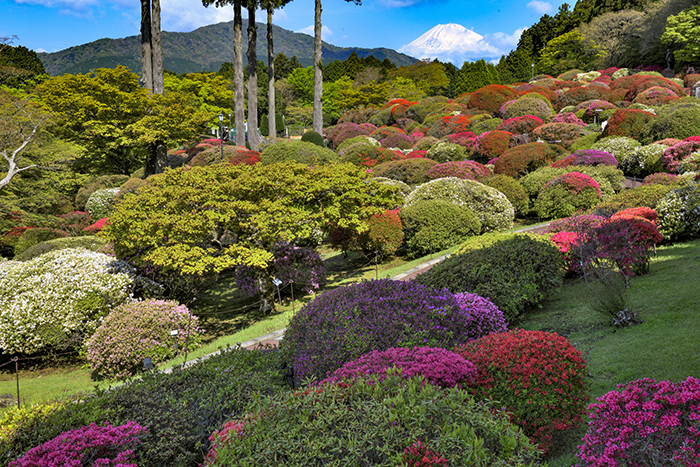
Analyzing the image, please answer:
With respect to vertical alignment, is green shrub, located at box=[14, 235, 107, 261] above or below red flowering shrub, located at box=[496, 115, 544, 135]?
below

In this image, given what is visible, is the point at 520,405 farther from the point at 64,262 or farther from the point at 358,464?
the point at 64,262

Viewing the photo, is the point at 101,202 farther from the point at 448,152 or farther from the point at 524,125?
the point at 524,125

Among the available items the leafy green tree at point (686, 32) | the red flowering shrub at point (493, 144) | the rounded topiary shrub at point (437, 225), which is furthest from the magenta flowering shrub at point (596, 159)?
the leafy green tree at point (686, 32)

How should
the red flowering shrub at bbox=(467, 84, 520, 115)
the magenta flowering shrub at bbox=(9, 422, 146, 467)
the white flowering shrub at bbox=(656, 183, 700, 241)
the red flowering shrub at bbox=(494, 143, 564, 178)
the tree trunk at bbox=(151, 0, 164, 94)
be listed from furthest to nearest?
1. the red flowering shrub at bbox=(467, 84, 520, 115)
2. the tree trunk at bbox=(151, 0, 164, 94)
3. the red flowering shrub at bbox=(494, 143, 564, 178)
4. the white flowering shrub at bbox=(656, 183, 700, 241)
5. the magenta flowering shrub at bbox=(9, 422, 146, 467)

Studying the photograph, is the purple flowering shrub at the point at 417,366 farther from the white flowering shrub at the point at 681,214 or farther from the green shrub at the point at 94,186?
the green shrub at the point at 94,186

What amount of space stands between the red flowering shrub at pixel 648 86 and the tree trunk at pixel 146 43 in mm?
37913

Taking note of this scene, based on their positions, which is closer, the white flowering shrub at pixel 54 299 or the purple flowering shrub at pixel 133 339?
the purple flowering shrub at pixel 133 339

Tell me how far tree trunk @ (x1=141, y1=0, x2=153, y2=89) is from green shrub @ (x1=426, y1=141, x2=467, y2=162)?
63.5ft

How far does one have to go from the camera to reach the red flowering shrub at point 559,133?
2572cm

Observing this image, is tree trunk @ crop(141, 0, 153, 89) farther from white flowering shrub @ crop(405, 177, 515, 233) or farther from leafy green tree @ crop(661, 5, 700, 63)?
leafy green tree @ crop(661, 5, 700, 63)

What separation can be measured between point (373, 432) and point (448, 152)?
25450 mm

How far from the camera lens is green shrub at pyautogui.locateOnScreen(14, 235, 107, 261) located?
14.3 meters

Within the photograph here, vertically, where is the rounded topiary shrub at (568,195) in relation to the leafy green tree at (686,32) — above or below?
below

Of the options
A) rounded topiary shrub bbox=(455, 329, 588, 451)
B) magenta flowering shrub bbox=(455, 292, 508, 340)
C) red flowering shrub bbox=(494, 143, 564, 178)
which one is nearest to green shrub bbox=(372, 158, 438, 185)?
red flowering shrub bbox=(494, 143, 564, 178)
